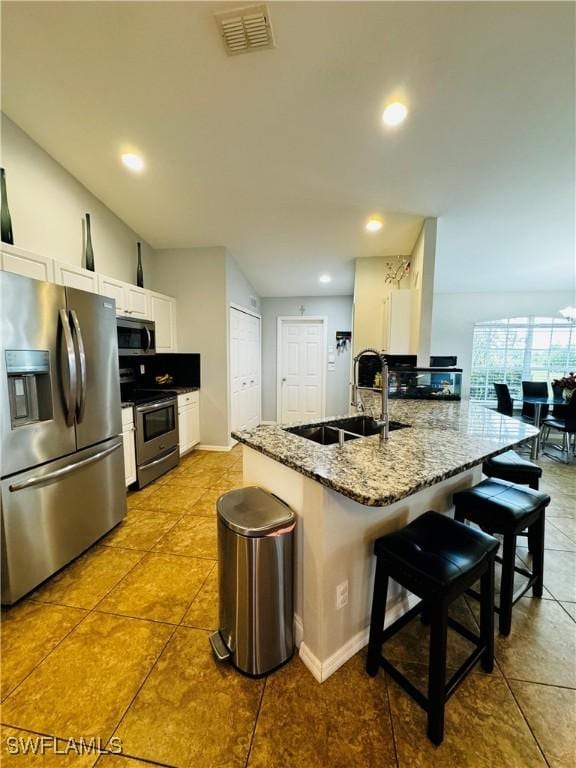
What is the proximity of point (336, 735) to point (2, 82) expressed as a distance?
4108mm

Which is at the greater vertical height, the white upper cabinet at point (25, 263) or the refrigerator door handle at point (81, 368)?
the white upper cabinet at point (25, 263)

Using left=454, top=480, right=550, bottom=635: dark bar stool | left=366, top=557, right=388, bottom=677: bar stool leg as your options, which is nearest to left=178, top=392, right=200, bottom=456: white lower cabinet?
left=366, top=557, right=388, bottom=677: bar stool leg

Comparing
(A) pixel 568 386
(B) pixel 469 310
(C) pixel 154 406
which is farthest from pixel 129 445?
(B) pixel 469 310

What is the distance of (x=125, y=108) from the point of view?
2141mm

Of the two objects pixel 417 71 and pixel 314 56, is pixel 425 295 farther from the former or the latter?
pixel 314 56

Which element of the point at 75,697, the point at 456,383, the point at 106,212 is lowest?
the point at 75,697

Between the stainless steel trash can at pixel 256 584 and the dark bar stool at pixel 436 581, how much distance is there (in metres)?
0.37

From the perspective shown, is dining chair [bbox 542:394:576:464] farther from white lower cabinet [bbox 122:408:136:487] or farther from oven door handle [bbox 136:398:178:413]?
white lower cabinet [bbox 122:408:136:487]

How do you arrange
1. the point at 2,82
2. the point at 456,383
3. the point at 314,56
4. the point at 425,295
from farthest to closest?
the point at 425,295 < the point at 456,383 < the point at 2,82 < the point at 314,56

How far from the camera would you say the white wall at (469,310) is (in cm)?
546

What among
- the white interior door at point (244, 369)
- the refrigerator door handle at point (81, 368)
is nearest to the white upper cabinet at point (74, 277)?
the refrigerator door handle at point (81, 368)

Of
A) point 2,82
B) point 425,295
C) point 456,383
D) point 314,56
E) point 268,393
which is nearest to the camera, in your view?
point 314,56

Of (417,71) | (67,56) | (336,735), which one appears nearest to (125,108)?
(67,56)

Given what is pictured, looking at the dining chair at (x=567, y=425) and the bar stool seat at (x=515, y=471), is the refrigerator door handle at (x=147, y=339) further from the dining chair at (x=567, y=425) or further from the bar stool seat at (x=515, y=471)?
the dining chair at (x=567, y=425)
